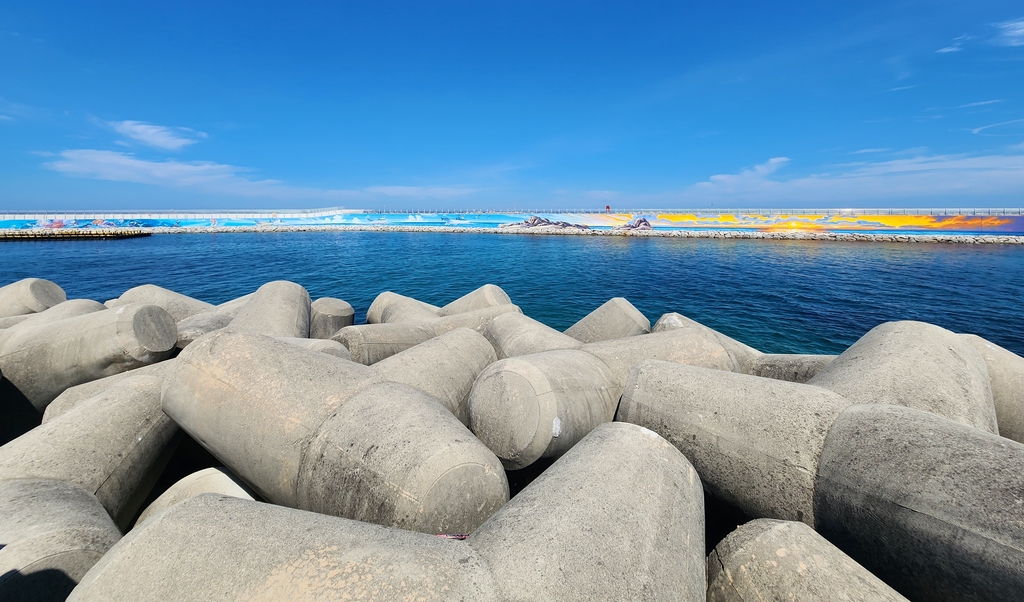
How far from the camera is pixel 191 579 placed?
1834mm

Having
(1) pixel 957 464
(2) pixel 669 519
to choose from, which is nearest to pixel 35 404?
(2) pixel 669 519

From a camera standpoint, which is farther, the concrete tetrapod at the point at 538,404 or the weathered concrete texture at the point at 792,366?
the weathered concrete texture at the point at 792,366

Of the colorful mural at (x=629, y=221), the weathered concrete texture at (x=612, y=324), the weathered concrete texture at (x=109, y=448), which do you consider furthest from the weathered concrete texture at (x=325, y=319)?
the colorful mural at (x=629, y=221)

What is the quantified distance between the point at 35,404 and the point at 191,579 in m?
6.54

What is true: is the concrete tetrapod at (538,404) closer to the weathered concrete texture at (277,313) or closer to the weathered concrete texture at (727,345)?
the weathered concrete texture at (727,345)

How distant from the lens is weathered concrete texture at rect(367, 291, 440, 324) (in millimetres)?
10414

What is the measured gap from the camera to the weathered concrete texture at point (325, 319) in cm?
1033

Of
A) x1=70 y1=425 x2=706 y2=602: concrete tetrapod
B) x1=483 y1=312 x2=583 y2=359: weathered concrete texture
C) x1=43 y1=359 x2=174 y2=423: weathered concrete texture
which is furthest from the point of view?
x1=483 y1=312 x2=583 y2=359: weathered concrete texture

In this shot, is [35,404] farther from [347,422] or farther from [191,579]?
[191,579]

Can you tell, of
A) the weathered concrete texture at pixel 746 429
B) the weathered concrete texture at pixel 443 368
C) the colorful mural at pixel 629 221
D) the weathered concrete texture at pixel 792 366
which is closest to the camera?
the weathered concrete texture at pixel 746 429

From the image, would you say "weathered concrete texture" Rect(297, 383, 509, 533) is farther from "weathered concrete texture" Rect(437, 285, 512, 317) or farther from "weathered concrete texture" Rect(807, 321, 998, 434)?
"weathered concrete texture" Rect(437, 285, 512, 317)

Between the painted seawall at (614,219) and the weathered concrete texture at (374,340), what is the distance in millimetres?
61333

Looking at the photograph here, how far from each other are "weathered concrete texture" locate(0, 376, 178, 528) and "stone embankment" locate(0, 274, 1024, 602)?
2 centimetres

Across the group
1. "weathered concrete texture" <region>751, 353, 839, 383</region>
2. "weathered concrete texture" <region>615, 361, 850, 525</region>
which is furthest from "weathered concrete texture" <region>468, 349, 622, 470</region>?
"weathered concrete texture" <region>751, 353, 839, 383</region>
